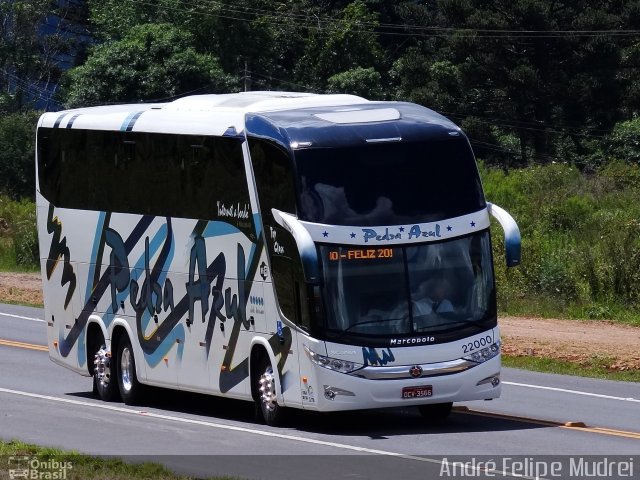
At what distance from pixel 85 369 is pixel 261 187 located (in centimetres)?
569

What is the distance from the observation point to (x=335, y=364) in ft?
46.7

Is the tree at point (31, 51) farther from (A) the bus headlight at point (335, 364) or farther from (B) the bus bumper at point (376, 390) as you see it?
(B) the bus bumper at point (376, 390)

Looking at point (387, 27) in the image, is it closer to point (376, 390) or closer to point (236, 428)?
point (236, 428)

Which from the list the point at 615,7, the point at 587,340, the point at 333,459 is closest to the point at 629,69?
the point at 615,7

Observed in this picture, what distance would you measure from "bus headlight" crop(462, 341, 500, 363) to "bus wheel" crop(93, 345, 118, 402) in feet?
20.2

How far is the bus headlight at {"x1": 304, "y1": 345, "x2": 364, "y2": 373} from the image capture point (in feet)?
46.6

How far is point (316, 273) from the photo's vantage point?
557 inches

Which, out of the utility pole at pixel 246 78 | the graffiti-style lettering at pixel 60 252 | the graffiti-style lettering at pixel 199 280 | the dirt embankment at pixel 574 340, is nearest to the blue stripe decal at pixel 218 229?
the graffiti-style lettering at pixel 199 280

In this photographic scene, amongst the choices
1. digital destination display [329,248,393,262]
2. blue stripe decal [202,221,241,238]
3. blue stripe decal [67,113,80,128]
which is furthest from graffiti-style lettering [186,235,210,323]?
blue stripe decal [67,113,80,128]

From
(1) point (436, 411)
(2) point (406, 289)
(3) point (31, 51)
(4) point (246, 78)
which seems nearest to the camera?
(2) point (406, 289)

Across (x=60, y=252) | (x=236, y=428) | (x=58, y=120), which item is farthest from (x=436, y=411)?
(x=58, y=120)

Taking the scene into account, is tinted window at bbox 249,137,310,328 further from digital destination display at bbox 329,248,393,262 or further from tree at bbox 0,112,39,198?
tree at bbox 0,112,39,198

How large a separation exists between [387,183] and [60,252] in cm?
692

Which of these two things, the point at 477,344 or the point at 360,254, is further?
the point at 477,344
